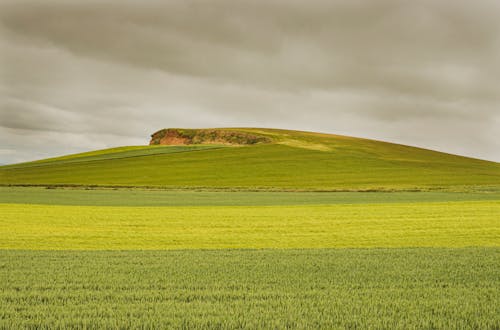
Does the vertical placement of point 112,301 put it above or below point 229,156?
below

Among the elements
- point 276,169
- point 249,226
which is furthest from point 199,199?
point 276,169

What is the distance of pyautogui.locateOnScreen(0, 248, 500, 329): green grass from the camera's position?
612 cm

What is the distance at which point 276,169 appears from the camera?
186 feet

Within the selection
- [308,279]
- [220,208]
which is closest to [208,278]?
[308,279]

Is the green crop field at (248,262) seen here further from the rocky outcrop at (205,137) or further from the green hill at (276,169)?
the rocky outcrop at (205,137)

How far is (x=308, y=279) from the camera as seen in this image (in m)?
8.71

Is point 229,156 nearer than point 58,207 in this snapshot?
No

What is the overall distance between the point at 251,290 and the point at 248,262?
108 inches

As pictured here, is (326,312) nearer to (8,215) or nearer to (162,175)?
(8,215)

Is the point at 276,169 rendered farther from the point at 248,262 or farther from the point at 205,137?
the point at 248,262

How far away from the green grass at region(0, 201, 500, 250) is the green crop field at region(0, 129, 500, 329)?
0.22 feet

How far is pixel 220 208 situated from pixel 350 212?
7980 millimetres

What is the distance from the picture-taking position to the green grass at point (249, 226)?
595 inches

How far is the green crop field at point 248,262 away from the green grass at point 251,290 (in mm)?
31
